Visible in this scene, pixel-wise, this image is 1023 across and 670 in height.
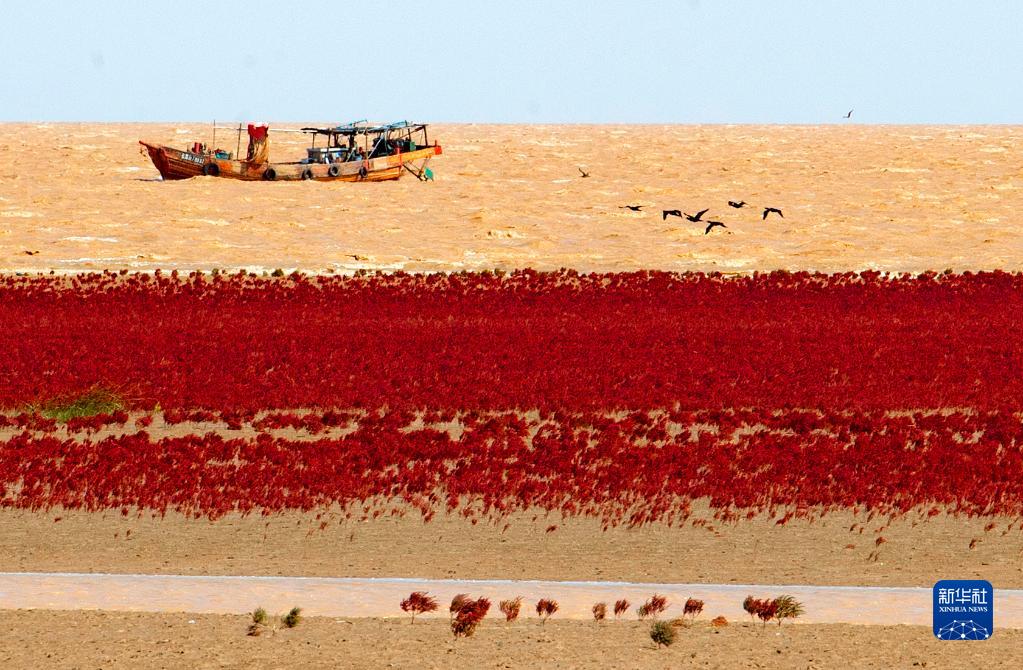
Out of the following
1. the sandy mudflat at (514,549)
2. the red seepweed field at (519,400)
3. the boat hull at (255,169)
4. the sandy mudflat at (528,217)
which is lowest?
the sandy mudflat at (514,549)

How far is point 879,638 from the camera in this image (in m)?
9.95

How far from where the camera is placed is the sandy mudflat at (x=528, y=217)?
49219 mm

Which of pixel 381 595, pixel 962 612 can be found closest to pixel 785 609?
pixel 962 612

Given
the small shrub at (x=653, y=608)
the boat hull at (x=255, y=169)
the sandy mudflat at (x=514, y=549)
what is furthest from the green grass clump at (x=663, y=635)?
the boat hull at (x=255, y=169)

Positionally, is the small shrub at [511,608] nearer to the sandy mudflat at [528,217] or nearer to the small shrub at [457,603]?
the small shrub at [457,603]

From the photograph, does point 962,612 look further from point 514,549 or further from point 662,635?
point 514,549

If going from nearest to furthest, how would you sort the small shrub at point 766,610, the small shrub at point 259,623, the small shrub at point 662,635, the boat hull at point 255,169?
the small shrub at point 662,635 < the small shrub at point 259,623 < the small shrub at point 766,610 < the boat hull at point 255,169

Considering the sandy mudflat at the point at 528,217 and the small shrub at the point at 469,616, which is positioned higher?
the sandy mudflat at the point at 528,217

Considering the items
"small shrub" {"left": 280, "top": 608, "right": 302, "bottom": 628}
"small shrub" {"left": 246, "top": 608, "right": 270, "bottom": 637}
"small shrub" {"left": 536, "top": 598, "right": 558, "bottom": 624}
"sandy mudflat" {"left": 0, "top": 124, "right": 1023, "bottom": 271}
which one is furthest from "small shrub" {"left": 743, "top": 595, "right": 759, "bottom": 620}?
"sandy mudflat" {"left": 0, "top": 124, "right": 1023, "bottom": 271}

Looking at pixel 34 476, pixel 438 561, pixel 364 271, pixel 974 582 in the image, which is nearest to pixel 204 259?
pixel 364 271

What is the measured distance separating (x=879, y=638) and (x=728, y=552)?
3533mm

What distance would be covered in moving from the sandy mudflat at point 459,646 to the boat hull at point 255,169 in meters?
61.2

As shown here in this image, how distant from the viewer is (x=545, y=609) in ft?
34.6

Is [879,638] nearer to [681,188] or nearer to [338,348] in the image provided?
[338,348]
